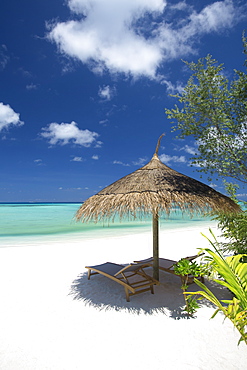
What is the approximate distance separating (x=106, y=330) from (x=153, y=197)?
6.39ft

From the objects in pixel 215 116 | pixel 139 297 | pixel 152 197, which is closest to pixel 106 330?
pixel 139 297

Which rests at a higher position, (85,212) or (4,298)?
(85,212)

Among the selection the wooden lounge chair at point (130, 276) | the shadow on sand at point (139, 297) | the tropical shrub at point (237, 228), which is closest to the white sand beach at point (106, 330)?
the shadow on sand at point (139, 297)

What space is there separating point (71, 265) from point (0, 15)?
12368 millimetres

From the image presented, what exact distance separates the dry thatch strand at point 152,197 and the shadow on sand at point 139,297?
4.21 feet

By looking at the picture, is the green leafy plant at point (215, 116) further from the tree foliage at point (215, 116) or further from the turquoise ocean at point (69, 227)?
the turquoise ocean at point (69, 227)

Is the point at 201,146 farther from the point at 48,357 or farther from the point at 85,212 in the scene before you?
the point at 48,357

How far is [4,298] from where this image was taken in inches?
158

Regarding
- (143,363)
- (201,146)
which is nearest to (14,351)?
(143,363)

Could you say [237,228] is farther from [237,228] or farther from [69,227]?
[69,227]

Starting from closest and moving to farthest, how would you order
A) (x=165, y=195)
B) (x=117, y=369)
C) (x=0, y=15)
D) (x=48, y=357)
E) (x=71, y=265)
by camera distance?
(x=117, y=369)
(x=48, y=357)
(x=165, y=195)
(x=71, y=265)
(x=0, y=15)

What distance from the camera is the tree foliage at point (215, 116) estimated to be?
15.7 ft

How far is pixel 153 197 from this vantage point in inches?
149

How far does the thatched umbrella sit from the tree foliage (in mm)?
720
